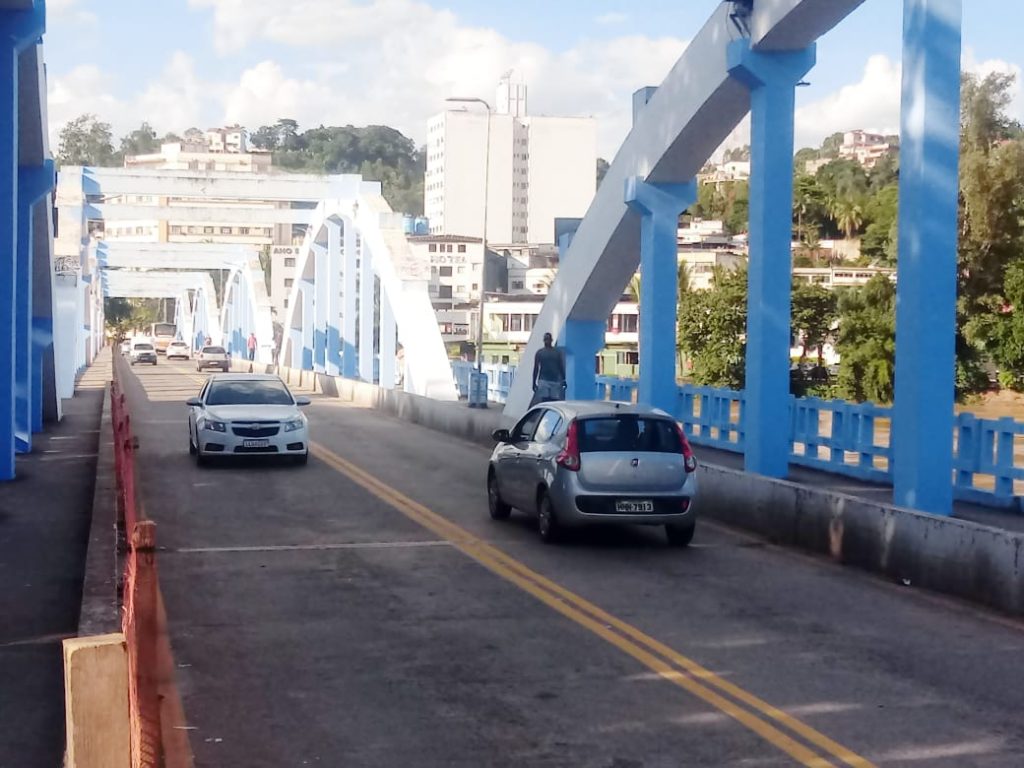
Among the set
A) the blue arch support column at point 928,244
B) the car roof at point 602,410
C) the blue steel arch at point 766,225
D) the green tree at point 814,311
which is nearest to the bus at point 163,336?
the green tree at point 814,311

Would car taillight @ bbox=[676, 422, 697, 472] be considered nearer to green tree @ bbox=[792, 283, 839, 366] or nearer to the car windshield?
the car windshield

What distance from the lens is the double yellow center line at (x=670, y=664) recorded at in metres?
7.12

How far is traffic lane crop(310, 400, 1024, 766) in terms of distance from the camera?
7.67 metres

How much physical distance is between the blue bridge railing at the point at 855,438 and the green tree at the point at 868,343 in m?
27.5

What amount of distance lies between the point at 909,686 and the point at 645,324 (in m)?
15.0

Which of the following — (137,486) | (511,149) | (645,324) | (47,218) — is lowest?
(137,486)

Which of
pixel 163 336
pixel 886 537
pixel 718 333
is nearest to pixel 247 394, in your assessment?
pixel 886 537

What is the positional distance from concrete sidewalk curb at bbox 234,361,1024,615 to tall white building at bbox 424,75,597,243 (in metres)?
158

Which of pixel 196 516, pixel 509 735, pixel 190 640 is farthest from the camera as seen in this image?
pixel 196 516

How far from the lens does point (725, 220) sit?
131 m

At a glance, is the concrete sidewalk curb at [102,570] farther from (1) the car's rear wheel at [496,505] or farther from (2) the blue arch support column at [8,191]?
(1) the car's rear wheel at [496,505]

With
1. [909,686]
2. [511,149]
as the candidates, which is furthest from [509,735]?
[511,149]

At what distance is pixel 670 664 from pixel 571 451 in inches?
221

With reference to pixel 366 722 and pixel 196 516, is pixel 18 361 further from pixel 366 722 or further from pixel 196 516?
pixel 366 722
